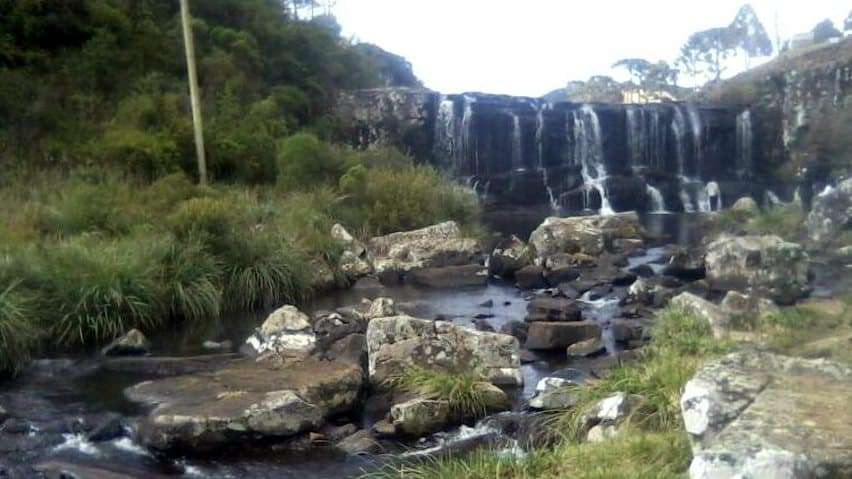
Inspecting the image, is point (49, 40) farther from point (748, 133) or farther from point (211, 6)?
point (748, 133)

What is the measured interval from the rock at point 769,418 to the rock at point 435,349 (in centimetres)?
420

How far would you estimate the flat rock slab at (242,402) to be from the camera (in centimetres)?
788

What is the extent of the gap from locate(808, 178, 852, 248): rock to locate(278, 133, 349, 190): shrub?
11192 mm

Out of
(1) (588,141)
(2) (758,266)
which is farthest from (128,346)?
(1) (588,141)

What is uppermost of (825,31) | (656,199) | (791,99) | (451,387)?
(825,31)

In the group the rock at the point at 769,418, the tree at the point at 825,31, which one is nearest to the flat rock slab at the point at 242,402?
the rock at the point at 769,418

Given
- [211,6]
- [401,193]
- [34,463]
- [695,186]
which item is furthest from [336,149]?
[34,463]

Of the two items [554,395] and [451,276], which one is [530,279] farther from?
[554,395]

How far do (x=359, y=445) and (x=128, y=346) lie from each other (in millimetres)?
5147

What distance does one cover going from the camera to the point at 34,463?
25.2 feet

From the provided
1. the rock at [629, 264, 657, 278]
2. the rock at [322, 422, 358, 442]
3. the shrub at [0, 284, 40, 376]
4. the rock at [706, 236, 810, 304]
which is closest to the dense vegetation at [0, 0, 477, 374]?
the shrub at [0, 284, 40, 376]

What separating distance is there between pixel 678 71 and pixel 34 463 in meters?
75.3

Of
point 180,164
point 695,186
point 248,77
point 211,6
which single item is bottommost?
point 695,186

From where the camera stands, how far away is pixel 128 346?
11766 mm
